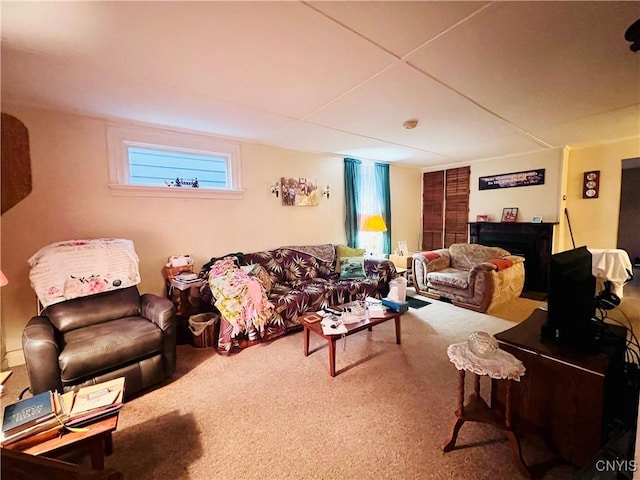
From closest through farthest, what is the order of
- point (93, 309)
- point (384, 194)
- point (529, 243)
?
point (93, 309) < point (529, 243) < point (384, 194)

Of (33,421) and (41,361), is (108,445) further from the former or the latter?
(41,361)

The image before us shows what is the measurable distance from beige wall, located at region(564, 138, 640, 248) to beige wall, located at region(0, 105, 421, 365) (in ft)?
12.8

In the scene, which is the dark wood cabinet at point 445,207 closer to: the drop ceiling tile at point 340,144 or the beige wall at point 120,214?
the drop ceiling tile at point 340,144

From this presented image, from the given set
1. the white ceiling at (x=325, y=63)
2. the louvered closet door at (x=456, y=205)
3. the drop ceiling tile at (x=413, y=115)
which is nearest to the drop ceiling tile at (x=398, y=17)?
the white ceiling at (x=325, y=63)

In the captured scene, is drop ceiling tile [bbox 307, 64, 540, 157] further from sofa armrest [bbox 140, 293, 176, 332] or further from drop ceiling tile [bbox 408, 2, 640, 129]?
sofa armrest [bbox 140, 293, 176, 332]

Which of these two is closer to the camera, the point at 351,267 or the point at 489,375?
the point at 489,375

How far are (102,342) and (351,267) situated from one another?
113 inches

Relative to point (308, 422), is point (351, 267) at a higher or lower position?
higher

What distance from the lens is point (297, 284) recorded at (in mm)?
3514

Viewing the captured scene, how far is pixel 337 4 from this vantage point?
4.32 feet

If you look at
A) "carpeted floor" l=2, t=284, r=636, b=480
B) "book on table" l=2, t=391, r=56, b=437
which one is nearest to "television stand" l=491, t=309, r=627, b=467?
"carpeted floor" l=2, t=284, r=636, b=480

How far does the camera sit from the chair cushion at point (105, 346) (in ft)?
5.74

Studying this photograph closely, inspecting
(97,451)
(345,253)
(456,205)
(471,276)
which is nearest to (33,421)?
(97,451)

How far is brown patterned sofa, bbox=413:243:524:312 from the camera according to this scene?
11.5 feet
